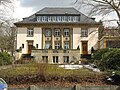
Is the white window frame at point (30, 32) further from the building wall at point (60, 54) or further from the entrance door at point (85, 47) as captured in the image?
the entrance door at point (85, 47)

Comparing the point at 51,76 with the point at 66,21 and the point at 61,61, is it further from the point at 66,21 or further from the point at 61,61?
the point at 66,21

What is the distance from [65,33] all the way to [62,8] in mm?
8334

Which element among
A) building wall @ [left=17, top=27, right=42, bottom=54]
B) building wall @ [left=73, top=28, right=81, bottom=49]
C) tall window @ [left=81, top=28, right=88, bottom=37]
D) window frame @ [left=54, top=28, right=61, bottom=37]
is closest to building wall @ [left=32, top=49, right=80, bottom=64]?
building wall @ [left=73, top=28, right=81, bottom=49]

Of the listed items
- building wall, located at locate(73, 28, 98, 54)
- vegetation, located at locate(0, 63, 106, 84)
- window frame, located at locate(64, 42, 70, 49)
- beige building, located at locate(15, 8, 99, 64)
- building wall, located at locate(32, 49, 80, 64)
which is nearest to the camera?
vegetation, located at locate(0, 63, 106, 84)

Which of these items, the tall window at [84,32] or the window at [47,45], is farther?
the window at [47,45]

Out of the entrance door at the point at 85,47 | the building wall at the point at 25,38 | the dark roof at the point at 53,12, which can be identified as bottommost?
the entrance door at the point at 85,47

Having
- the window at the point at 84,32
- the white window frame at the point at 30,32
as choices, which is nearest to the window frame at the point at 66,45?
the window at the point at 84,32

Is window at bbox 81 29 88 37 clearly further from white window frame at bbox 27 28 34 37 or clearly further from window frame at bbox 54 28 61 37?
white window frame at bbox 27 28 34 37

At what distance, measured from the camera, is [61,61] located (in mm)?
61938

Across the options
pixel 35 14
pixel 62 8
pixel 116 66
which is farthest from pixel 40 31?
pixel 116 66

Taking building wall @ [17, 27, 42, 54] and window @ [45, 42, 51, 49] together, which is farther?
window @ [45, 42, 51, 49]

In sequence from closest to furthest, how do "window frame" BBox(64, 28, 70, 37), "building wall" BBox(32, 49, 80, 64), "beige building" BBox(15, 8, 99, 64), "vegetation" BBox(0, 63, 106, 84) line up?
"vegetation" BBox(0, 63, 106, 84)
"building wall" BBox(32, 49, 80, 64)
"beige building" BBox(15, 8, 99, 64)
"window frame" BBox(64, 28, 70, 37)

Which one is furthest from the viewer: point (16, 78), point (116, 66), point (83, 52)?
point (83, 52)

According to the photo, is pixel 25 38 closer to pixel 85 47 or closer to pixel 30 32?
pixel 30 32
